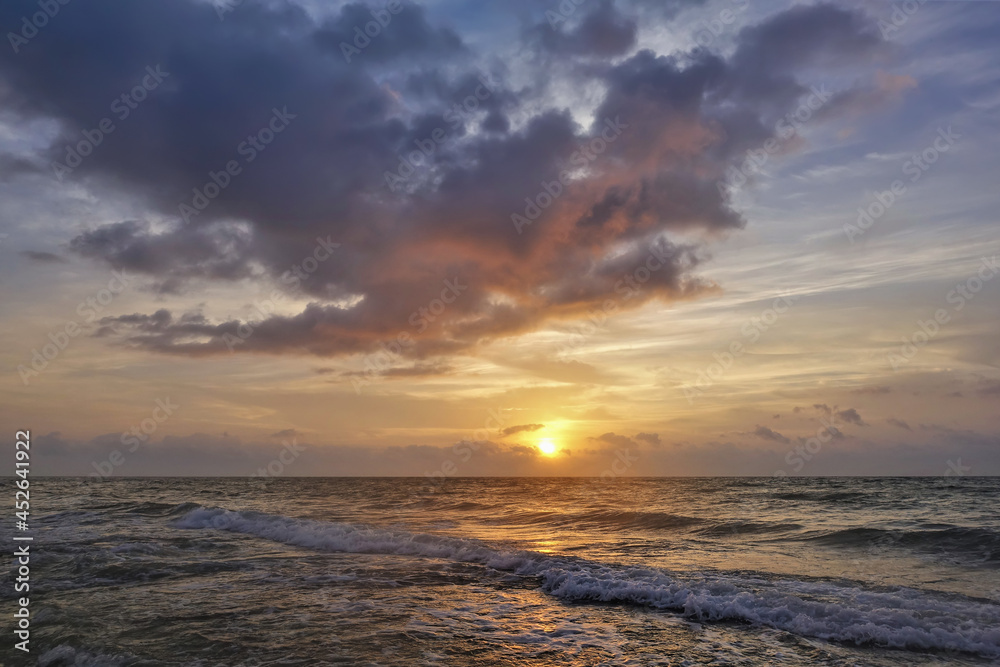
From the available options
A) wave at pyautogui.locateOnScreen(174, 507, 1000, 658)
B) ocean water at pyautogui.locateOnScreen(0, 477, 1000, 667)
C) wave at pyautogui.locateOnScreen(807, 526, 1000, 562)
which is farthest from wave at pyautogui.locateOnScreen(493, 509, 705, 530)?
wave at pyautogui.locateOnScreen(174, 507, 1000, 658)

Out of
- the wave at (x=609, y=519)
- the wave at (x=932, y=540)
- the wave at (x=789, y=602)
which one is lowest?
the wave at (x=609, y=519)

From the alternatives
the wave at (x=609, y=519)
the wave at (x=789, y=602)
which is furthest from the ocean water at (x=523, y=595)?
the wave at (x=609, y=519)

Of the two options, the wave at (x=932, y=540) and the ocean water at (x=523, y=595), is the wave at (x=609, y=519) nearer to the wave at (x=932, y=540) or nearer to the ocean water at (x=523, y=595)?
the ocean water at (x=523, y=595)

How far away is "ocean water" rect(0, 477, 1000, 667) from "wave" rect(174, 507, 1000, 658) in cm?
5


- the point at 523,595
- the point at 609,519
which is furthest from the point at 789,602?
the point at 609,519

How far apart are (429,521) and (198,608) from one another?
21.7 meters

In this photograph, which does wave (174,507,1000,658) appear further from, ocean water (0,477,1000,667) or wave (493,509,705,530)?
wave (493,509,705,530)

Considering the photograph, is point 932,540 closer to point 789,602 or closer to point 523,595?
point 789,602

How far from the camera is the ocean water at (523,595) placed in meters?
10.3

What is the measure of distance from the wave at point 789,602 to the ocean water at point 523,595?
54mm

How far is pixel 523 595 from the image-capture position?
1502 centimetres

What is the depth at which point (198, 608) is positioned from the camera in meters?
12.9

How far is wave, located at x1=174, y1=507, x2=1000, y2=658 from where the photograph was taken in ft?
36.7

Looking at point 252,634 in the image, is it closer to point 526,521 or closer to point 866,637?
point 866,637
